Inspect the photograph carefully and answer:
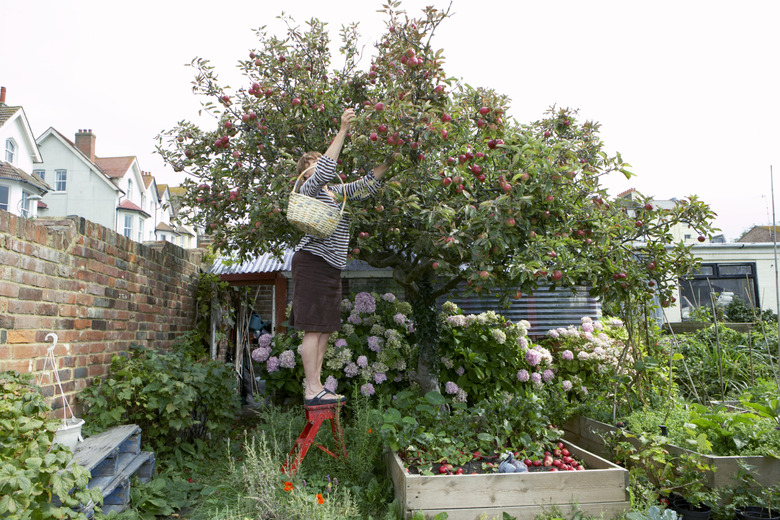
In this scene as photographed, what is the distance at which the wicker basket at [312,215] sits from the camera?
3.02m

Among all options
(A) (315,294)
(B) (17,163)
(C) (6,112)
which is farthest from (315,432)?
(B) (17,163)

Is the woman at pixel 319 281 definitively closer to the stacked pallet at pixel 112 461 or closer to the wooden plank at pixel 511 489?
the wooden plank at pixel 511 489

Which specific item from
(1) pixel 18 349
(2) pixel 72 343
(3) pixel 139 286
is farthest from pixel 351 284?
(1) pixel 18 349

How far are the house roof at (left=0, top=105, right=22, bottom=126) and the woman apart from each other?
23.1 m

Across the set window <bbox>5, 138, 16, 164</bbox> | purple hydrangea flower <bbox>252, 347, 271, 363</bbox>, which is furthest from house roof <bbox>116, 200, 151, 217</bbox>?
purple hydrangea flower <bbox>252, 347, 271, 363</bbox>

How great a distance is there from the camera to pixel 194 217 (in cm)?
462

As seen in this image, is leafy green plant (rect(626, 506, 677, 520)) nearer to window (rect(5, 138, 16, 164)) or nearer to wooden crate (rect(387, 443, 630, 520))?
wooden crate (rect(387, 443, 630, 520))

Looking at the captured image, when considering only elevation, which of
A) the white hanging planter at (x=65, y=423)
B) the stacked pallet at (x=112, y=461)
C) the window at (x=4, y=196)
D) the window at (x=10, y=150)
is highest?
the window at (x=10, y=150)

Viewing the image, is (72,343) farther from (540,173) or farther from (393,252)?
(540,173)

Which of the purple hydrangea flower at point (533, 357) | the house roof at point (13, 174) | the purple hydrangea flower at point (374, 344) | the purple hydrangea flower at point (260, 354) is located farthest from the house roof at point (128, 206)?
the purple hydrangea flower at point (533, 357)

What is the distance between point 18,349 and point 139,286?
177 centimetres

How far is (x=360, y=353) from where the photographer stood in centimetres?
486

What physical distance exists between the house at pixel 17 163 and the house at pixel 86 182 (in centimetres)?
418

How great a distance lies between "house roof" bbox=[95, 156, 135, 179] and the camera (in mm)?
29344
